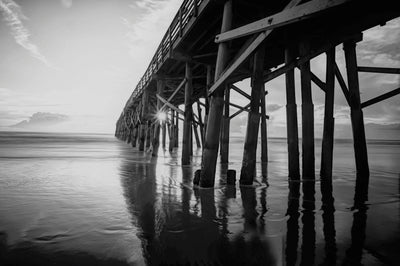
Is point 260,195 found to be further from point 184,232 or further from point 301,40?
point 301,40

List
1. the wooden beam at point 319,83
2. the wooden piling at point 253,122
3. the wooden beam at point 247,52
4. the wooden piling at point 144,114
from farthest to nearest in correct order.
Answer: the wooden piling at point 144,114
the wooden beam at point 319,83
the wooden piling at point 253,122
the wooden beam at point 247,52

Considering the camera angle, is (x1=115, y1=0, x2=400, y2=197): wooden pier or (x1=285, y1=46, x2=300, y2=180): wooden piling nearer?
(x1=115, y1=0, x2=400, y2=197): wooden pier

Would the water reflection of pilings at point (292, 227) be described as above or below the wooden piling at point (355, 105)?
below

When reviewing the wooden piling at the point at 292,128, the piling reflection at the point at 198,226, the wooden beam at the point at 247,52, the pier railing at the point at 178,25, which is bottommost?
the piling reflection at the point at 198,226

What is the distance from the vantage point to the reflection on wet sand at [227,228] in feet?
6.29

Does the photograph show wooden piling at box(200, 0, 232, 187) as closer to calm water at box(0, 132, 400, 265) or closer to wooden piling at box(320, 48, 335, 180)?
calm water at box(0, 132, 400, 265)

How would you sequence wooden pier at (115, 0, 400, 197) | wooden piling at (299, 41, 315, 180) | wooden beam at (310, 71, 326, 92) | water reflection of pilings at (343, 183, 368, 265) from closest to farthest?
water reflection of pilings at (343, 183, 368, 265) → wooden pier at (115, 0, 400, 197) → wooden piling at (299, 41, 315, 180) → wooden beam at (310, 71, 326, 92)

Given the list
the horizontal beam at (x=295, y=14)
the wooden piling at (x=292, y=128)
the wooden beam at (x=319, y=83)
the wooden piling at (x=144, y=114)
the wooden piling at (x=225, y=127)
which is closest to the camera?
the horizontal beam at (x=295, y=14)

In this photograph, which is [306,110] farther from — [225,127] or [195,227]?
[195,227]

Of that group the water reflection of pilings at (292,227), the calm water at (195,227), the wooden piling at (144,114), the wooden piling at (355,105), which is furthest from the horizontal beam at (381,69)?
the wooden piling at (144,114)

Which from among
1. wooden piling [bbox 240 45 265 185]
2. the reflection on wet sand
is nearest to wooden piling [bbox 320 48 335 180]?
the reflection on wet sand

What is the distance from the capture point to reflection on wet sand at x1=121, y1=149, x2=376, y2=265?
1.92m

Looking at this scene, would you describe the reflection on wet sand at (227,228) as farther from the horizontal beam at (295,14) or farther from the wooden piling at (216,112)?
the horizontal beam at (295,14)

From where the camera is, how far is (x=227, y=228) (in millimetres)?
2578
